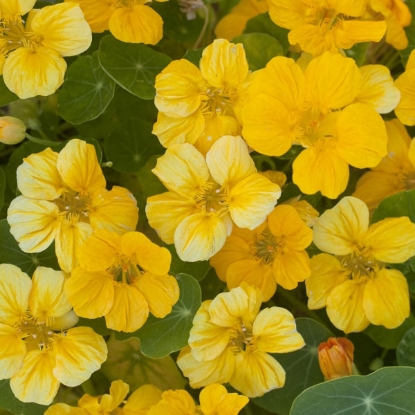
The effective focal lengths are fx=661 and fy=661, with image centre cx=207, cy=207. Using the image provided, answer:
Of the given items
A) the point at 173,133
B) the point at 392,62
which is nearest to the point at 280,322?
the point at 173,133

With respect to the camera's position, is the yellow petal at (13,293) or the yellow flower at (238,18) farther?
the yellow flower at (238,18)

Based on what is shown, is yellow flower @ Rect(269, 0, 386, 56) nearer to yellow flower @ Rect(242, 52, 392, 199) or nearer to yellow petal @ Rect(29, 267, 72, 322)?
yellow flower @ Rect(242, 52, 392, 199)

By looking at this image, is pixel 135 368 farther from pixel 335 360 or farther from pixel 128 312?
pixel 335 360

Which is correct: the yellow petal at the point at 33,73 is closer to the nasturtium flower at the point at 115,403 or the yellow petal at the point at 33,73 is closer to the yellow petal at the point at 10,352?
the yellow petal at the point at 10,352

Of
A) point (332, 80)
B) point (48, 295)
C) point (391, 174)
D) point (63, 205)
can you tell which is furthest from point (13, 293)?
point (391, 174)

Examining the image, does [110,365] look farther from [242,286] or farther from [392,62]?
[392,62]

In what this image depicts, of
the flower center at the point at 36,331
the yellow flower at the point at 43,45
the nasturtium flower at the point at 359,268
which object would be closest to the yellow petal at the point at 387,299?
the nasturtium flower at the point at 359,268
